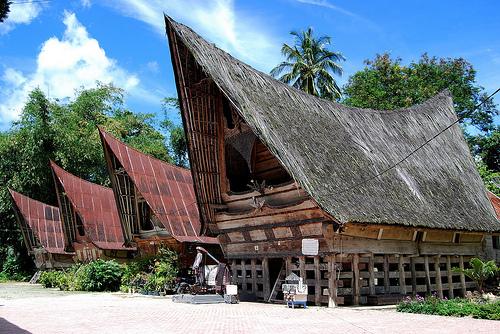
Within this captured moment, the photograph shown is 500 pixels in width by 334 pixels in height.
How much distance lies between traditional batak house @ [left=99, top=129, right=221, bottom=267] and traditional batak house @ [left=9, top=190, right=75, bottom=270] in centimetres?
990

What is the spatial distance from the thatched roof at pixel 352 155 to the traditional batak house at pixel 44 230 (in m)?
19.2

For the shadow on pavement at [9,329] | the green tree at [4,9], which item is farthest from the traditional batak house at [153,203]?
the green tree at [4,9]

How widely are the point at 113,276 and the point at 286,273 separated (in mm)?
10003

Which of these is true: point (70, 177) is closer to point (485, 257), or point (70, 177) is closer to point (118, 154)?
point (118, 154)

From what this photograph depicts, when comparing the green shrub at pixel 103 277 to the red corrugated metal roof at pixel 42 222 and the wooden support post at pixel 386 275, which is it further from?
the wooden support post at pixel 386 275

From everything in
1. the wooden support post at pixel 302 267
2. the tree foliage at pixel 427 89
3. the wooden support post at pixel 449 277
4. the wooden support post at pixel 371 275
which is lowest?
the wooden support post at pixel 449 277

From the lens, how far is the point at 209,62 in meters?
15.9

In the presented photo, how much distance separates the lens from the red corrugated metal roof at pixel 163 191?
68.8 feet

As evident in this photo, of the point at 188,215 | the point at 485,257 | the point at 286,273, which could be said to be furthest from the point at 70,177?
the point at 485,257

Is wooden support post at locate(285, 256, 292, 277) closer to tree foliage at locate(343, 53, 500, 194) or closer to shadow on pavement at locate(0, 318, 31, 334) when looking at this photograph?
shadow on pavement at locate(0, 318, 31, 334)

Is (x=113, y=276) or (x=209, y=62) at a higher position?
(x=209, y=62)

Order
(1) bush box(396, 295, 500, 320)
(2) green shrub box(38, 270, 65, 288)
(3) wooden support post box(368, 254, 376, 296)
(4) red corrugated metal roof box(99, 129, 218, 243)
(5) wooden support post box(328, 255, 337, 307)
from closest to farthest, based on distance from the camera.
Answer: (1) bush box(396, 295, 500, 320) → (5) wooden support post box(328, 255, 337, 307) → (3) wooden support post box(368, 254, 376, 296) → (4) red corrugated metal roof box(99, 129, 218, 243) → (2) green shrub box(38, 270, 65, 288)

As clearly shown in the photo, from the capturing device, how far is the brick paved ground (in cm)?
945

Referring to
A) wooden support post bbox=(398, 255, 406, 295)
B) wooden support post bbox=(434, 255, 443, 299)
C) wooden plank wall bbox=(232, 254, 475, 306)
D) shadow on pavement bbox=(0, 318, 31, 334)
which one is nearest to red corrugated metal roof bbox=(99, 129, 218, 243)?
wooden plank wall bbox=(232, 254, 475, 306)
